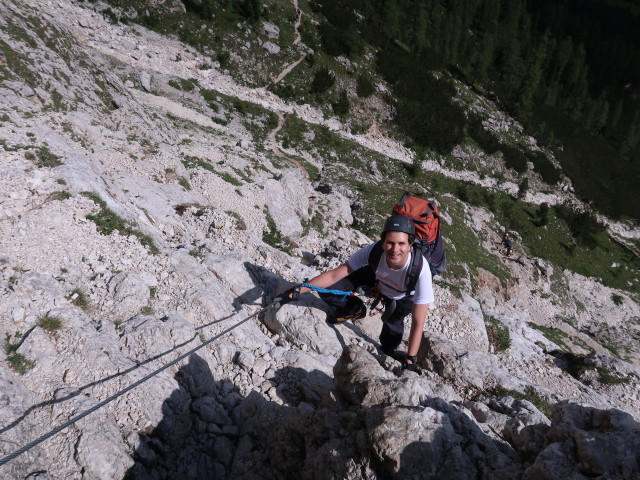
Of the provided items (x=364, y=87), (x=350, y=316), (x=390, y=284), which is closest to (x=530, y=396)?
(x=350, y=316)

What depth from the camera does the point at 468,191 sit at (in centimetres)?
3403

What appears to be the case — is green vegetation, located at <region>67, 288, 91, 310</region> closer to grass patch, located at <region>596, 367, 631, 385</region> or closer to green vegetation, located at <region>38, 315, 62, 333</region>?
green vegetation, located at <region>38, 315, 62, 333</region>

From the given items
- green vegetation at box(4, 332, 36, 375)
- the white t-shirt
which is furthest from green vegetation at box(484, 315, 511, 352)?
green vegetation at box(4, 332, 36, 375)

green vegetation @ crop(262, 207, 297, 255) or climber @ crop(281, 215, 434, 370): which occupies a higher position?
climber @ crop(281, 215, 434, 370)

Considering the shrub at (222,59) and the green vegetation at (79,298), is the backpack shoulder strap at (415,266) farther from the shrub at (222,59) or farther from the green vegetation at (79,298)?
the shrub at (222,59)

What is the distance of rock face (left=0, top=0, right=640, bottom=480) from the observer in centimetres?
394

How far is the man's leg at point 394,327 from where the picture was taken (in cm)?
663

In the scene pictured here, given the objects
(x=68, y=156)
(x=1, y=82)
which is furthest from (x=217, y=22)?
(x=68, y=156)

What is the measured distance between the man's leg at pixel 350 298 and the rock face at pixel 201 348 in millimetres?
583

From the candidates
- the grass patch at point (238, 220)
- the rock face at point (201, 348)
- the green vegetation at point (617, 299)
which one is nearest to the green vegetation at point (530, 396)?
the rock face at point (201, 348)

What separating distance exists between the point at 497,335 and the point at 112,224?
12.9 m

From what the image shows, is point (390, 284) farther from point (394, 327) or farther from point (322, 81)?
point (322, 81)

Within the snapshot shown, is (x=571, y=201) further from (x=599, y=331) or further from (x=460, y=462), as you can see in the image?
(x=460, y=462)

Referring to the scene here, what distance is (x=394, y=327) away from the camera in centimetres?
709
